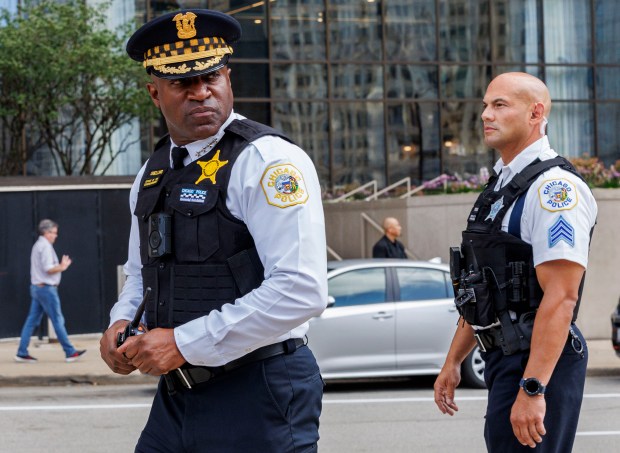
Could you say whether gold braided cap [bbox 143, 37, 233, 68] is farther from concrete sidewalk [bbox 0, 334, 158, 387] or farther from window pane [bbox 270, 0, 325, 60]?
window pane [bbox 270, 0, 325, 60]

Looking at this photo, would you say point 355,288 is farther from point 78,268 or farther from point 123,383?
point 78,268

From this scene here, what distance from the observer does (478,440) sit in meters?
8.84

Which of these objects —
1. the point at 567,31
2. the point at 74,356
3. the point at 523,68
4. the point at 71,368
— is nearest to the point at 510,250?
the point at 71,368

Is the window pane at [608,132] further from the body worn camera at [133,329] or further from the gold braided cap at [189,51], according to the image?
the body worn camera at [133,329]

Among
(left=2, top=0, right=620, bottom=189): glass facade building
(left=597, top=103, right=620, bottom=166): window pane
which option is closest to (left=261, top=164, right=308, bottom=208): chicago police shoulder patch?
(left=2, top=0, right=620, bottom=189): glass facade building

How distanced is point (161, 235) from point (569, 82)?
27513 millimetres

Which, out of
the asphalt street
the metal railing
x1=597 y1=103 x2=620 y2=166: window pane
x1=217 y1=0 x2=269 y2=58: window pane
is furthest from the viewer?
x1=597 y1=103 x2=620 y2=166: window pane

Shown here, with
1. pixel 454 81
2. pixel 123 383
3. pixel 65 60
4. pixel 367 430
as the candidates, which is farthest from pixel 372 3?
pixel 367 430

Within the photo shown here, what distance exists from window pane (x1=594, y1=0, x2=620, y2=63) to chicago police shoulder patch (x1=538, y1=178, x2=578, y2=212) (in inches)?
1060

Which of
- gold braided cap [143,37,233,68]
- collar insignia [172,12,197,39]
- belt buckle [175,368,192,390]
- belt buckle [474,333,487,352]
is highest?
collar insignia [172,12,197,39]

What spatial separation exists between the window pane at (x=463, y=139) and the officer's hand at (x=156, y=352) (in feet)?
84.6

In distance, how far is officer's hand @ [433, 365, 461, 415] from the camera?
4.38 metres

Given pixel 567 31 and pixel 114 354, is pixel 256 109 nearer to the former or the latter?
pixel 567 31

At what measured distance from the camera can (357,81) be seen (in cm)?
2792
